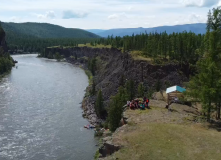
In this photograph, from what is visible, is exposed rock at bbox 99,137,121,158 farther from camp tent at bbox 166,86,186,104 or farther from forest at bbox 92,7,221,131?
camp tent at bbox 166,86,186,104

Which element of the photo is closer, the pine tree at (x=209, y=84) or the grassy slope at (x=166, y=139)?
the grassy slope at (x=166, y=139)

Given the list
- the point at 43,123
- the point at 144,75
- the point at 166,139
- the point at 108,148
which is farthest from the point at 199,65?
the point at 144,75

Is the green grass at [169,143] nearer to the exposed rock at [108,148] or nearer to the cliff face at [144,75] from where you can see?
the exposed rock at [108,148]

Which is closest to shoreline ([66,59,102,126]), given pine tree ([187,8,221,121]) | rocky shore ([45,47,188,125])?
rocky shore ([45,47,188,125])

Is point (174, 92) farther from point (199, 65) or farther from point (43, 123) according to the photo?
point (43, 123)

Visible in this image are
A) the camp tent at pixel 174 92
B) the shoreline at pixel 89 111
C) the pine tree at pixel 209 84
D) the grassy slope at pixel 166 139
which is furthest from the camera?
the shoreline at pixel 89 111

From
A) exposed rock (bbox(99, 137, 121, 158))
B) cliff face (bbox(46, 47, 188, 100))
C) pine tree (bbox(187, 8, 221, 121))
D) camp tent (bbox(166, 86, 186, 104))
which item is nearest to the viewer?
exposed rock (bbox(99, 137, 121, 158))

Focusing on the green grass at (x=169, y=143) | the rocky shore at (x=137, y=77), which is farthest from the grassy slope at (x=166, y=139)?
the rocky shore at (x=137, y=77)
